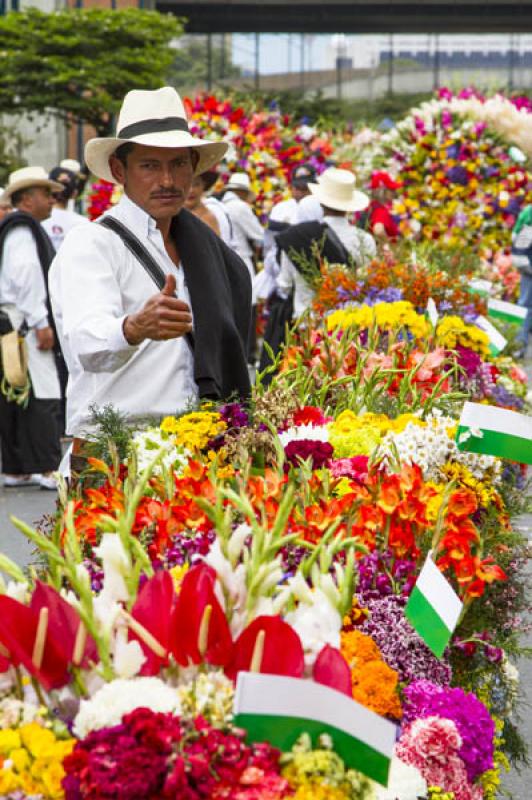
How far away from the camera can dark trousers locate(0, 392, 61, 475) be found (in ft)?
31.6

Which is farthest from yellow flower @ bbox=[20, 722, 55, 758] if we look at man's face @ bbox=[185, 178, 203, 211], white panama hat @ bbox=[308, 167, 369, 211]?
white panama hat @ bbox=[308, 167, 369, 211]

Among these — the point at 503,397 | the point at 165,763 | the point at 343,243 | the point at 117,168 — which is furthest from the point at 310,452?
the point at 343,243

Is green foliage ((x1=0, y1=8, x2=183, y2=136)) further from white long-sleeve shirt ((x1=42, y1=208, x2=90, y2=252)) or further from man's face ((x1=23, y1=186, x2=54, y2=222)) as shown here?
man's face ((x1=23, y1=186, x2=54, y2=222))

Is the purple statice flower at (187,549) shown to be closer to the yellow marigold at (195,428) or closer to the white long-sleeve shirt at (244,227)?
the yellow marigold at (195,428)

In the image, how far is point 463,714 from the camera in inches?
108

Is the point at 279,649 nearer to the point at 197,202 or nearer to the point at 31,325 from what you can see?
the point at 197,202

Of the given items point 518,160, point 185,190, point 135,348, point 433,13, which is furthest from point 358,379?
point 433,13

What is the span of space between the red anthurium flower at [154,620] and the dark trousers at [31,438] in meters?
7.29

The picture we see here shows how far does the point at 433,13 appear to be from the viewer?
5359 centimetres

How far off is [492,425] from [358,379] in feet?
3.05

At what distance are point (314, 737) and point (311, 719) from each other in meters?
0.05

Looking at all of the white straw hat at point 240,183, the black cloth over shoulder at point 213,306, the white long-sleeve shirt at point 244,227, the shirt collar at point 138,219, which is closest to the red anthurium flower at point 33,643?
the black cloth over shoulder at point 213,306

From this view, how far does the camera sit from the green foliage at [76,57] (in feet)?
89.4

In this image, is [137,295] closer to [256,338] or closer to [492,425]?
[492,425]
